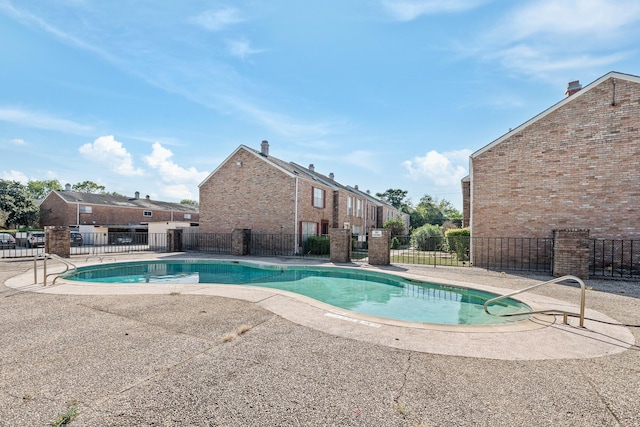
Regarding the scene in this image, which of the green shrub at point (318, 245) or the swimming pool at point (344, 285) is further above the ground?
the green shrub at point (318, 245)

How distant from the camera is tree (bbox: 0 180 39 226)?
3434 centimetres

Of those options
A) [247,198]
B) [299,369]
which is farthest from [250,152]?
[299,369]

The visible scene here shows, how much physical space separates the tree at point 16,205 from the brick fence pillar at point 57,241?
27487mm

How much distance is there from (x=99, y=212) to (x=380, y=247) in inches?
1531

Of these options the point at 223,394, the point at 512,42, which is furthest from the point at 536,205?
the point at 223,394

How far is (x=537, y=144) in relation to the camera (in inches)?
506

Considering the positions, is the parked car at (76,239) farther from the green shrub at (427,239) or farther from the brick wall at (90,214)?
the green shrub at (427,239)

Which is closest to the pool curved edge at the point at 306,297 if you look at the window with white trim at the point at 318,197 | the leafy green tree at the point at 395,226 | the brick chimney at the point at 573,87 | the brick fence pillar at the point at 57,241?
the brick fence pillar at the point at 57,241

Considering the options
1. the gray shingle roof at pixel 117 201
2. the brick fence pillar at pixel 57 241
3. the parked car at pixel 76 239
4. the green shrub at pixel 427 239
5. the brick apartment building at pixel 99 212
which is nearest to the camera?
the brick fence pillar at pixel 57 241

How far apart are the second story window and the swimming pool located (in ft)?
28.6

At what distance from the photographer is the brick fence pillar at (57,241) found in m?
16.2

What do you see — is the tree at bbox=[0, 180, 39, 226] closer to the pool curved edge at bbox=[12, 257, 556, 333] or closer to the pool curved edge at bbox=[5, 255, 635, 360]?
the pool curved edge at bbox=[12, 257, 556, 333]

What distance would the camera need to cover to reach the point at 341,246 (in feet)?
50.5

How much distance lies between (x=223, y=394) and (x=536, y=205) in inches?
567
